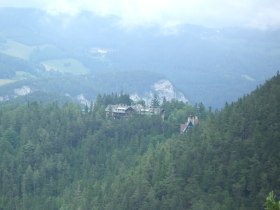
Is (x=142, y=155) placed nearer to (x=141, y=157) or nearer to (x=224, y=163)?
(x=141, y=157)

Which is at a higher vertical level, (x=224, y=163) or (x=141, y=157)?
(x=224, y=163)

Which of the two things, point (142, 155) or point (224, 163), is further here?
point (142, 155)

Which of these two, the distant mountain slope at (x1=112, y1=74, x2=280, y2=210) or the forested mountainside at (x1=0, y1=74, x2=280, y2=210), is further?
the forested mountainside at (x1=0, y1=74, x2=280, y2=210)

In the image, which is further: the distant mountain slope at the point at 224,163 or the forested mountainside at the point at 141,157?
the forested mountainside at the point at 141,157

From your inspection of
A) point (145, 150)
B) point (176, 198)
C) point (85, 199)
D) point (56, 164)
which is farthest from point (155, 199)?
point (56, 164)

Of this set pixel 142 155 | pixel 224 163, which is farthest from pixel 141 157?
pixel 224 163

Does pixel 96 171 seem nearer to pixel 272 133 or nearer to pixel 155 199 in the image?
pixel 155 199

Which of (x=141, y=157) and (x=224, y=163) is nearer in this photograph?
(x=224, y=163)

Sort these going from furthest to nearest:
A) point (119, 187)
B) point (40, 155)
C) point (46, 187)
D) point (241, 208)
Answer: point (40, 155) → point (46, 187) → point (119, 187) → point (241, 208)
